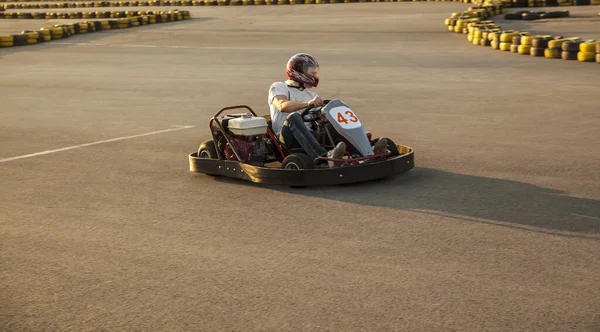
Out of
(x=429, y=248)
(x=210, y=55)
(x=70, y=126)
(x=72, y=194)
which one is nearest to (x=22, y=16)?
(x=210, y=55)

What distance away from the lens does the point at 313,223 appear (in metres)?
6.35

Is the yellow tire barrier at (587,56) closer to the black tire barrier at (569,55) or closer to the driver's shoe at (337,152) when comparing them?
the black tire barrier at (569,55)

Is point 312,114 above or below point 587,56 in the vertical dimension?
above

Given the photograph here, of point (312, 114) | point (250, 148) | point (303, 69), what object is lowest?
point (250, 148)

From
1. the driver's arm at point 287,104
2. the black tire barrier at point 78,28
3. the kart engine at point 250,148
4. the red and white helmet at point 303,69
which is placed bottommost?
the black tire barrier at point 78,28

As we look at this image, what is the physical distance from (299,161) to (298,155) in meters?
0.05

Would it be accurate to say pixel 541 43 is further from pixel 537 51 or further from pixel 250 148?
pixel 250 148

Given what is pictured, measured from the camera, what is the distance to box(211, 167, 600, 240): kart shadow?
6230mm

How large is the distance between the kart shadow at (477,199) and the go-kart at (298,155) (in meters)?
0.13

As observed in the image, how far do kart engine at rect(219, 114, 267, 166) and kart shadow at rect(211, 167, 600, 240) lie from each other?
0.27m

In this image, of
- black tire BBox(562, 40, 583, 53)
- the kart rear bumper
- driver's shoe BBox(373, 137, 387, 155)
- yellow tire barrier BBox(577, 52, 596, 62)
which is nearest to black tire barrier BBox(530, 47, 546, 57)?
black tire BBox(562, 40, 583, 53)

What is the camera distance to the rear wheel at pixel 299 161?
7.26m

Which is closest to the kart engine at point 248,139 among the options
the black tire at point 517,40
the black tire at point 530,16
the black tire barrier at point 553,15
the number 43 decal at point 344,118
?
the number 43 decal at point 344,118

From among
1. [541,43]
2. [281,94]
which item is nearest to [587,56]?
[541,43]
